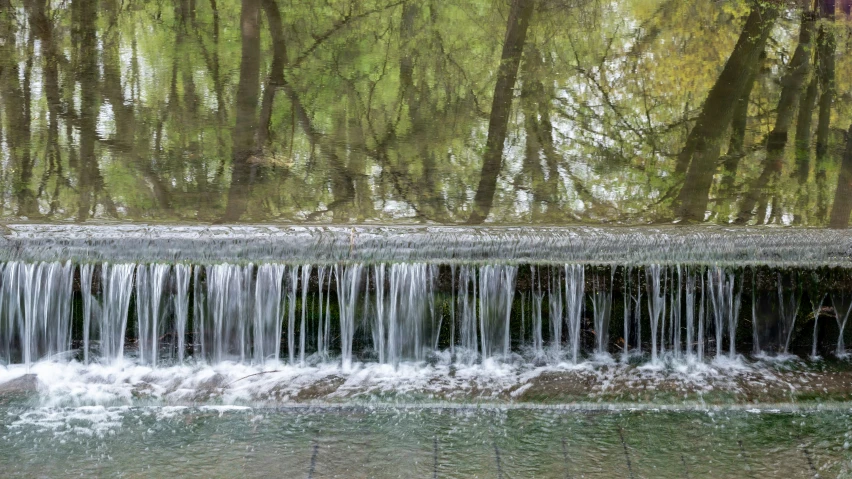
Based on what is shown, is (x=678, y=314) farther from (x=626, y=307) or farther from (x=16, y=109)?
(x=16, y=109)

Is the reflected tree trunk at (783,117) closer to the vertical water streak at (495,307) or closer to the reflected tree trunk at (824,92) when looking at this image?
the reflected tree trunk at (824,92)

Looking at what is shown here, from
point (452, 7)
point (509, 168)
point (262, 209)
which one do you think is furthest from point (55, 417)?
point (452, 7)

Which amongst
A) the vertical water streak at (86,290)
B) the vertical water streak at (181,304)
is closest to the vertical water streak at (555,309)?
the vertical water streak at (181,304)

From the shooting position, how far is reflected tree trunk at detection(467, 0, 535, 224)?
6.55 metres

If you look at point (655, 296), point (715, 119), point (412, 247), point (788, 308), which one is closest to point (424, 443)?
point (412, 247)

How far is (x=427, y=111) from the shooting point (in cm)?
807

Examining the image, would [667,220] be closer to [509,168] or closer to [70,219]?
[509,168]

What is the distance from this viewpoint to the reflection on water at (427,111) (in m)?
6.49

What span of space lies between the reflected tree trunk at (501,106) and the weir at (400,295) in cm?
86

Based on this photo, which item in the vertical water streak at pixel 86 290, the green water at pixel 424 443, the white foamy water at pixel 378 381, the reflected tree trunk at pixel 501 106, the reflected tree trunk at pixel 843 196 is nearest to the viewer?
the green water at pixel 424 443

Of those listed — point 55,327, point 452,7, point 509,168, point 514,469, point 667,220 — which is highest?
point 452,7

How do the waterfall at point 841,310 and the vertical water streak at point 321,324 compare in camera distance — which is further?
the waterfall at point 841,310

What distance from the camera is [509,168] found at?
7055mm

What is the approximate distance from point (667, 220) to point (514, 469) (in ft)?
9.51
